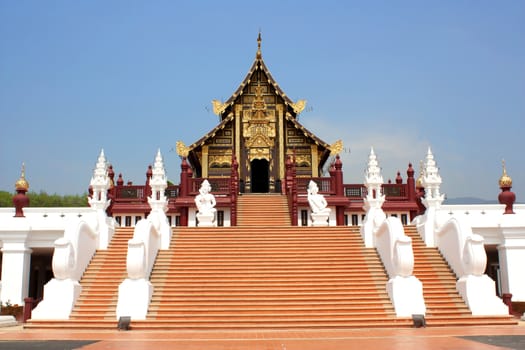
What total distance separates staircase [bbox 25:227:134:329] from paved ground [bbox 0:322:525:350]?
637 millimetres

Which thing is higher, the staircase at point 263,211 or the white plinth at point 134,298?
the staircase at point 263,211

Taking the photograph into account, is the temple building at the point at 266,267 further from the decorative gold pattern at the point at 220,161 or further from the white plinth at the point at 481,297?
the decorative gold pattern at the point at 220,161

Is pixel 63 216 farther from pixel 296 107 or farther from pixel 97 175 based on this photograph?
pixel 296 107

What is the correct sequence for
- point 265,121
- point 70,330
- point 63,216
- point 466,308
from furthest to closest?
point 265,121, point 63,216, point 466,308, point 70,330

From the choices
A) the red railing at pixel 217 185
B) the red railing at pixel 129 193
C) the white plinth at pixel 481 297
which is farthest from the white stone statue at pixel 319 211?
the red railing at pixel 129 193

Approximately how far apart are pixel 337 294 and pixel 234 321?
2.57 metres

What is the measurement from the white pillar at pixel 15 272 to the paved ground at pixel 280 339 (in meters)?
3.30

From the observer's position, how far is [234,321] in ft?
39.2

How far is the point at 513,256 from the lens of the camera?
598 inches

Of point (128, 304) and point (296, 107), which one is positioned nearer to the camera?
point (128, 304)

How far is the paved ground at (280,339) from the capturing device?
8.87 meters

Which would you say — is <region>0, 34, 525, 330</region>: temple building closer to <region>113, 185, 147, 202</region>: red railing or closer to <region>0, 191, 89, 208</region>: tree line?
<region>113, 185, 147, 202</region>: red railing

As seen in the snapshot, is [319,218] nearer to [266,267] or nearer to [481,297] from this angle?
[266,267]

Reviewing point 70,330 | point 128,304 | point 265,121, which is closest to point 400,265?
point 128,304
